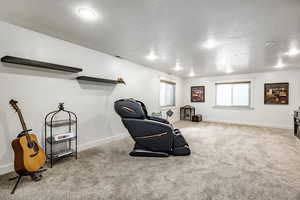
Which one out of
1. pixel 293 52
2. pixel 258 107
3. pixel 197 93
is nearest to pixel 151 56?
pixel 293 52

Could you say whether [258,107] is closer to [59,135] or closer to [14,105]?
[59,135]

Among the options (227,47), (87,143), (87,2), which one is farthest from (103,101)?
(227,47)

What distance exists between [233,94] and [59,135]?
6.77 metres

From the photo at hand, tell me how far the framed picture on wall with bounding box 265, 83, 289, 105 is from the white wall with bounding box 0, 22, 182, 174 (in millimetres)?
5313

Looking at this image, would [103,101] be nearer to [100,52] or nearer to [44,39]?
[100,52]

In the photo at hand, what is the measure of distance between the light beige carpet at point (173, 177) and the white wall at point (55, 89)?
631mm

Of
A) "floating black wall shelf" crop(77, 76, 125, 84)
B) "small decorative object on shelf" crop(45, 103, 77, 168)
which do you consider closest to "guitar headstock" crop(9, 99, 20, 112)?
"small decorative object on shelf" crop(45, 103, 77, 168)

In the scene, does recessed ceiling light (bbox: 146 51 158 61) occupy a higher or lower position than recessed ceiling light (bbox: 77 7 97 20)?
higher

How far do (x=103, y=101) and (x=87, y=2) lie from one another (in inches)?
89.9

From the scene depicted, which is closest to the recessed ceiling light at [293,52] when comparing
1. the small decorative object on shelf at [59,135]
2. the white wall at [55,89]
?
the white wall at [55,89]

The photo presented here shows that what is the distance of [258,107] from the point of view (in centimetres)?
583

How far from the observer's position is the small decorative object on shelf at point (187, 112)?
7.20 m

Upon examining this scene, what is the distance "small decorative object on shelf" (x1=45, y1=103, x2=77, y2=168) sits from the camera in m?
2.45

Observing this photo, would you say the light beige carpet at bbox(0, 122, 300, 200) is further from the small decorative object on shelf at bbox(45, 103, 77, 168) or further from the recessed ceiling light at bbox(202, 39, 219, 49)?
the recessed ceiling light at bbox(202, 39, 219, 49)
